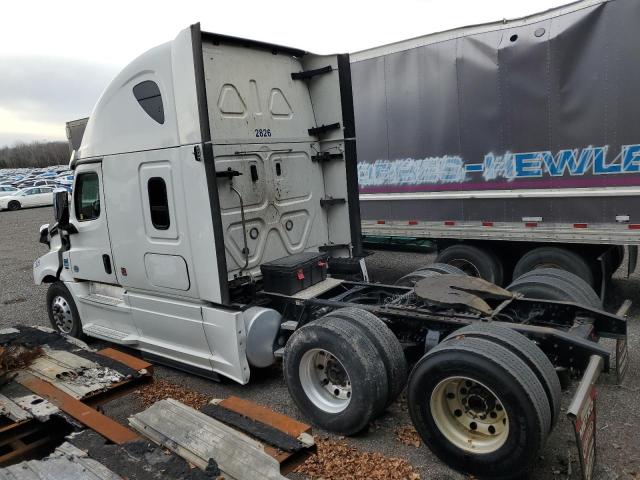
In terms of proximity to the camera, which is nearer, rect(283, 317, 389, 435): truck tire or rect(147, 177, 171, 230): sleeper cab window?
rect(283, 317, 389, 435): truck tire

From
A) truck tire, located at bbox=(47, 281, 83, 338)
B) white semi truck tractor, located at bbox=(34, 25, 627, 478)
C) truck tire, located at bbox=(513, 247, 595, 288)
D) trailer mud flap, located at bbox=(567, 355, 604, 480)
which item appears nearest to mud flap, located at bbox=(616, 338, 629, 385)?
white semi truck tractor, located at bbox=(34, 25, 627, 478)

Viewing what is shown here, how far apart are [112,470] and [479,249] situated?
6246mm

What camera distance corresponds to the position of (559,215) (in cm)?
646

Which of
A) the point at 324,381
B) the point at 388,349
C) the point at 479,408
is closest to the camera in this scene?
the point at 479,408

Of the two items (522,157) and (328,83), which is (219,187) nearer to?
(328,83)

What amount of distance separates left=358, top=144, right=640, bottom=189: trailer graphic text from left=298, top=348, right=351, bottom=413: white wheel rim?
405 cm

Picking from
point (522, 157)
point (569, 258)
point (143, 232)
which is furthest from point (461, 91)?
point (143, 232)

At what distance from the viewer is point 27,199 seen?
3166cm

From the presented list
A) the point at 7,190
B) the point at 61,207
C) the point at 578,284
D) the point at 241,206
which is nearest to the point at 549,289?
the point at 578,284

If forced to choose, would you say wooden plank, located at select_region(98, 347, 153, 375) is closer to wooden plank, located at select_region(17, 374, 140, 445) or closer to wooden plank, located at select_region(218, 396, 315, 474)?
wooden plank, located at select_region(17, 374, 140, 445)

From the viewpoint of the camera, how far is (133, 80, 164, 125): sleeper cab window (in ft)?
16.2

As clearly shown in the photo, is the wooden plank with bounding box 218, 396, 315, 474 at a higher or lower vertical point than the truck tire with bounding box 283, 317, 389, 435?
higher

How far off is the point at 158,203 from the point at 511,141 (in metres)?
4.66

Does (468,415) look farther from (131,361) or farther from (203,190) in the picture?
(203,190)
